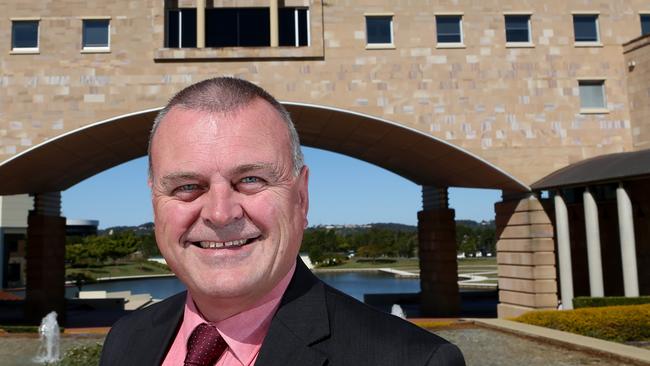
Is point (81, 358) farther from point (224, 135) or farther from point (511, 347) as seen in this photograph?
point (224, 135)

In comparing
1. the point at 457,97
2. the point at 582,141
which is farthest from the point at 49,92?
the point at 582,141

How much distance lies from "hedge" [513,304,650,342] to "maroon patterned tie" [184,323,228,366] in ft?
59.7

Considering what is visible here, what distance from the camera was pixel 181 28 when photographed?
A: 77.4 ft

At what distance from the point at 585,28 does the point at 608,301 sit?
12.1 metres

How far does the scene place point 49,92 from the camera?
22562 millimetres

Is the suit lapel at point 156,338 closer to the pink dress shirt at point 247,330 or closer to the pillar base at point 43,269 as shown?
the pink dress shirt at point 247,330

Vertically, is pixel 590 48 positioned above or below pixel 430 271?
above

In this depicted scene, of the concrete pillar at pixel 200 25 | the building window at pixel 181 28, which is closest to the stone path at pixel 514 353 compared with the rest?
the concrete pillar at pixel 200 25

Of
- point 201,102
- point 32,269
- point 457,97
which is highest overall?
point 457,97

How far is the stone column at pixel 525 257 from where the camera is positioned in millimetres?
22656

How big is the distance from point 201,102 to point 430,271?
30.6m

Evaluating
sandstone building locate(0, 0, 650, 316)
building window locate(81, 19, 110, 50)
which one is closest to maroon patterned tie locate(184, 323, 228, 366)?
sandstone building locate(0, 0, 650, 316)

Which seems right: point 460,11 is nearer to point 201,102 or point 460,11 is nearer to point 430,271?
point 430,271

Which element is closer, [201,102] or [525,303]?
[201,102]
